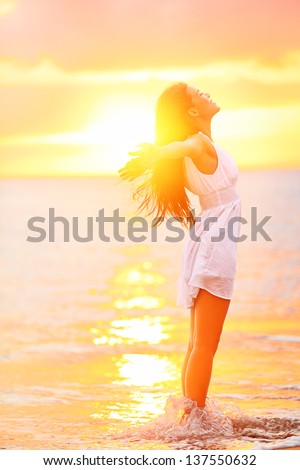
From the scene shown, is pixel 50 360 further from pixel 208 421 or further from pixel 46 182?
pixel 46 182

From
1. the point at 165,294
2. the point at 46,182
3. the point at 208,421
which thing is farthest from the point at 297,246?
the point at 46,182

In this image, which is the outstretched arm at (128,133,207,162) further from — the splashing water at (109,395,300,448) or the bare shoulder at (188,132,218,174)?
the splashing water at (109,395,300,448)

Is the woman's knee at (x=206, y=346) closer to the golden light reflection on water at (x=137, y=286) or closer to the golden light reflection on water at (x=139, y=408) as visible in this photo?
the golden light reflection on water at (x=139, y=408)

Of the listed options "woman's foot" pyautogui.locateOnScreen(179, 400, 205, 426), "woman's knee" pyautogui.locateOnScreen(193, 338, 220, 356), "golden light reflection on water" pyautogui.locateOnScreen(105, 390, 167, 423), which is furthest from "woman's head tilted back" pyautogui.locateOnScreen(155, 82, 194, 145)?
"golden light reflection on water" pyautogui.locateOnScreen(105, 390, 167, 423)

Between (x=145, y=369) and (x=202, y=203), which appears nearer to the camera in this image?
(x=202, y=203)

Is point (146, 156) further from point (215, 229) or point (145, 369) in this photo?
point (145, 369)

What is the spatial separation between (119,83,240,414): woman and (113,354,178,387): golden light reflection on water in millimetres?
1463

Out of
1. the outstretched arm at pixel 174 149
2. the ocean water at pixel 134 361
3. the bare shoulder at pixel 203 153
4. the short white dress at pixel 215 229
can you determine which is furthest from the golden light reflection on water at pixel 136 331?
the outstretched arm at pixel 174 149

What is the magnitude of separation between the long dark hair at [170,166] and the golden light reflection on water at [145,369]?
1.78 metres

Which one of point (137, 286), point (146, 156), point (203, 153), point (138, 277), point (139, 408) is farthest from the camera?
point (138, 277)

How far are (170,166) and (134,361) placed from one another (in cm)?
262

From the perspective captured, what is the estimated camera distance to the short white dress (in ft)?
14.5

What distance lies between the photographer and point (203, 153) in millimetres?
4355

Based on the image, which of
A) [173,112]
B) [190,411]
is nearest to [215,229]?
[173,112]
